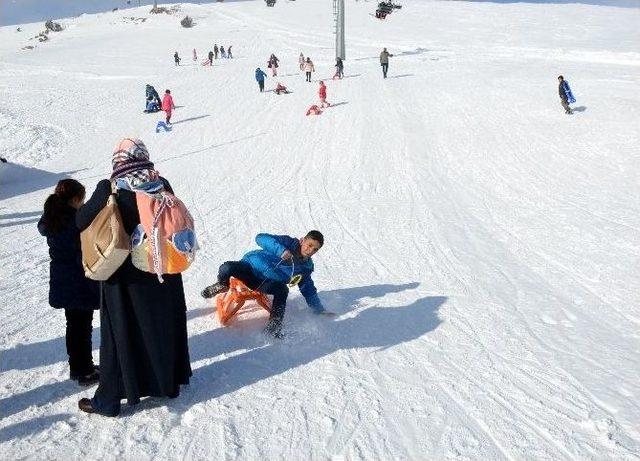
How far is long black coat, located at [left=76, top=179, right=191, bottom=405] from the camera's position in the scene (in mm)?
3176

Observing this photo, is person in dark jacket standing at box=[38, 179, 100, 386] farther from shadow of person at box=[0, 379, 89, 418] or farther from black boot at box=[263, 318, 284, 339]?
black boot at box=[263, 318, 284, 339]

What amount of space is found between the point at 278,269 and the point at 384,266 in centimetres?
254

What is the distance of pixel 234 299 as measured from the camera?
515 centimetres

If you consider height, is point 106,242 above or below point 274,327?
above

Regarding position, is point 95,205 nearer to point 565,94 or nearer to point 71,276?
point 71,276

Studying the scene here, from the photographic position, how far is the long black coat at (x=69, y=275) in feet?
11.9

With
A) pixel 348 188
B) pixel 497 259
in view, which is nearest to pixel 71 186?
pixel 497 259

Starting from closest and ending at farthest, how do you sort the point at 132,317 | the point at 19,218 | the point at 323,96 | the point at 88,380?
1. the point at 132,317
2. the point at 88,380
3. the point at 19,218
4. the point at 323,96

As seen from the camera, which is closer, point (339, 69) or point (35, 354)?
point (35, 354)

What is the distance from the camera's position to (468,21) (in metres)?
48.0

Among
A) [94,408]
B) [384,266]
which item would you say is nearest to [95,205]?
[94,408]

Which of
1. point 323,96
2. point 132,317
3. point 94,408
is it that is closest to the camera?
point 132,317

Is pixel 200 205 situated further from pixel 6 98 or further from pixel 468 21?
pixel 468 21


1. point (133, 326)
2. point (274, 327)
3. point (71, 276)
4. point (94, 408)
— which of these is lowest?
point (274, 327)
